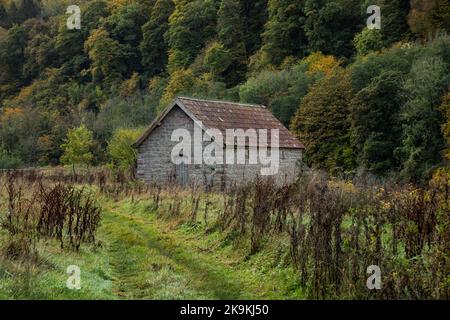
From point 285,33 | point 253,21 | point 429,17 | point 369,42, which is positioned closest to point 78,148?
point 285,33

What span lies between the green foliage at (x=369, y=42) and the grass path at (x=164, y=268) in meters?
39.2

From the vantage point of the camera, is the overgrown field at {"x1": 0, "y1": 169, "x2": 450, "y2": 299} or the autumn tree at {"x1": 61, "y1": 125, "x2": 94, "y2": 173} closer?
the overgrown field at {"x1": 0, "y1": 169, "x2": 450, "y2": 299}

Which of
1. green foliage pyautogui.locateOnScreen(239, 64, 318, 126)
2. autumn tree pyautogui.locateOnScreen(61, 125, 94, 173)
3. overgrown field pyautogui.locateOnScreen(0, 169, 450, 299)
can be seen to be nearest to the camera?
overgrown field pyautogui.locateOnScreen(0, 169, 450, 299)

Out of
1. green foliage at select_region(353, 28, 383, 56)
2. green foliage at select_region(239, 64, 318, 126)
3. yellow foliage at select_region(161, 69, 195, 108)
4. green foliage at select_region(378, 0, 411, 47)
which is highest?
green foliage at select_region(378, 0, 411, 47)

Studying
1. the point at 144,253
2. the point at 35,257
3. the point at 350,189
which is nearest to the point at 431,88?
the point at 350,189

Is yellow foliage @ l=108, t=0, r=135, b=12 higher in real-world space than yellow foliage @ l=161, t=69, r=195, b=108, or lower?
higher

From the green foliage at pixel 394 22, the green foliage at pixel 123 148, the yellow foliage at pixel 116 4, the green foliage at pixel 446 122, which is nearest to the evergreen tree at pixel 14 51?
the yellow foliage at pixel 116 4

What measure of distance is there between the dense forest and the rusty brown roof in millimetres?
5053

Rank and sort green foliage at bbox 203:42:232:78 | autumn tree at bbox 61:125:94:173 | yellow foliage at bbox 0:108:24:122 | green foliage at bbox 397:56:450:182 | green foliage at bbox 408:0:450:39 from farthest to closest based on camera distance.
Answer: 1. yellow foliage at bbox 0:108:24:122
2. green foliage at bbox 203:42:232:78
3. autumn tree at bbox 61:125:94:173
4. green foliage at bbox 408:0:450:39
5. green foliage at bbox 397:56:450:182

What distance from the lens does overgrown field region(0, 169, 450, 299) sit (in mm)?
7234

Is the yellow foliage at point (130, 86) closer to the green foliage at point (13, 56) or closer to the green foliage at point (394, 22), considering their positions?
the green foliage at point (13, 56)

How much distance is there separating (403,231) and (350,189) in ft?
20.4

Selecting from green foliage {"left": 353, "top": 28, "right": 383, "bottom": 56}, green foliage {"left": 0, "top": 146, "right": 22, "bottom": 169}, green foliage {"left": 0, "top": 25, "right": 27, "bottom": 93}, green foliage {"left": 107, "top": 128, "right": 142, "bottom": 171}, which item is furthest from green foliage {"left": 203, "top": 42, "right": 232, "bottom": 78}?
green foliage {"left": 0, "top": 25, "right": 27, "bottom": 93}

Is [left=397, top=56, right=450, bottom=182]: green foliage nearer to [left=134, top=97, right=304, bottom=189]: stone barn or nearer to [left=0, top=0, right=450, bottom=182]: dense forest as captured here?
[left=0, top=0, right=450, bottom=182]: dense forest
